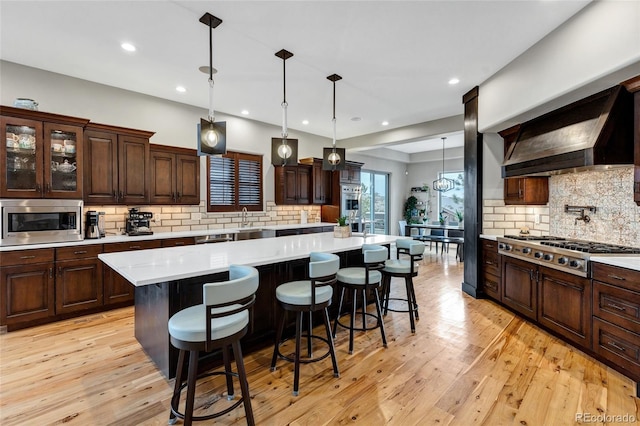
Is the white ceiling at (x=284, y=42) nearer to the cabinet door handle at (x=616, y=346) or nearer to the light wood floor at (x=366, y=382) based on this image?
the cabinet door handle at (x=616, y=346)

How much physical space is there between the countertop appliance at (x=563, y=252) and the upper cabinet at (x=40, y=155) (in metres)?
5.43

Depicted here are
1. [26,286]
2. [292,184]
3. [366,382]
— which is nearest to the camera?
[366,382]

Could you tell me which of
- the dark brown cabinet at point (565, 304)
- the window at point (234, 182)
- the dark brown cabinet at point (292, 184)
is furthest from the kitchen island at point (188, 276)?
the dark brown cabinet at point (292, 184)

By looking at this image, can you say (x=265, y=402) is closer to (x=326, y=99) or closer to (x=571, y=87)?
(x=571, y=87)

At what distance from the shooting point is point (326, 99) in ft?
16.1

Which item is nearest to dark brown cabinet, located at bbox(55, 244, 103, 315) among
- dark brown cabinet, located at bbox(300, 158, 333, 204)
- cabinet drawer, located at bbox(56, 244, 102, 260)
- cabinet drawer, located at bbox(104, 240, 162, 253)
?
cabinet drawer, located at bbox(56, 244, 102, 260)

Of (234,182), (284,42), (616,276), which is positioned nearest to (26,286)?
(234,182)

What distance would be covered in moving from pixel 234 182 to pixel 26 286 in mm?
3295

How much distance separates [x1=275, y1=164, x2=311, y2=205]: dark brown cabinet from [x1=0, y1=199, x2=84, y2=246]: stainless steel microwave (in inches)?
137

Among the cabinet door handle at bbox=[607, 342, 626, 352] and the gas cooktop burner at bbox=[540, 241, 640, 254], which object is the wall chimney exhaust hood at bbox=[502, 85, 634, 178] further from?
the cabinet door handle at bbox=[607, 342, 626, 352]

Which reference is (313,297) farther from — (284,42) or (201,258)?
(284,42)

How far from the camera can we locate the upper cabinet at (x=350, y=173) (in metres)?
7.21

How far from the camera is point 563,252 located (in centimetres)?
288

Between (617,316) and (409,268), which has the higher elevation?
(409,268)
